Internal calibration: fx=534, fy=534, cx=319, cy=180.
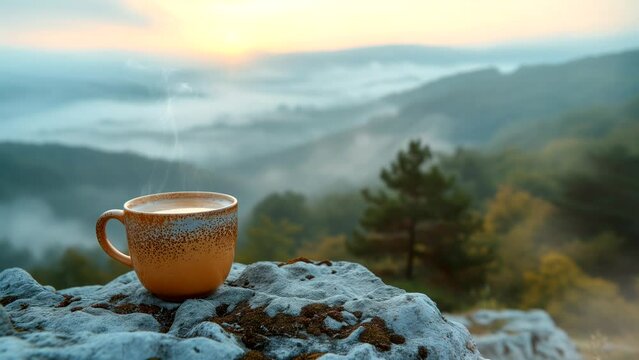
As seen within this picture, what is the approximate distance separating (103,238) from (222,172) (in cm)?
2374

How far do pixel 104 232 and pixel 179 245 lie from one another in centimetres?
75

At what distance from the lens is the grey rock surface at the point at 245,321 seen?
2.23 m

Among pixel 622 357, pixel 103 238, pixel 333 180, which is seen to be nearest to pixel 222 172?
pixel 333 180

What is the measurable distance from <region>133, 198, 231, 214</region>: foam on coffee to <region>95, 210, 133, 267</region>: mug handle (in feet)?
0.46

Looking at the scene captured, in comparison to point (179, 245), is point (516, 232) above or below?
below

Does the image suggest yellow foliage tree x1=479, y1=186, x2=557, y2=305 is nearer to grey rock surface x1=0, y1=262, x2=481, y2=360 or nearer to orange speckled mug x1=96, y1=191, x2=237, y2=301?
grey rock surface x1=0, y1=262, x2=481, y2=360

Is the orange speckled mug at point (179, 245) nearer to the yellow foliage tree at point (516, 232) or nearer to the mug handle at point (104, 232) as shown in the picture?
the mug handle at point (104, 232)

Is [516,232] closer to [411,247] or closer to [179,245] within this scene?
[411,247]

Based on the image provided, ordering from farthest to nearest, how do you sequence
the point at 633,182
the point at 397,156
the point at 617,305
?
the point at 633,182
the point at 617,305
the point at 397,156

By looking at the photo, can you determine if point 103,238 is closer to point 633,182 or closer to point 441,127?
point 633,182

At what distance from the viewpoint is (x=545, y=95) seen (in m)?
45.9

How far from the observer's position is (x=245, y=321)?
2725 millimetres

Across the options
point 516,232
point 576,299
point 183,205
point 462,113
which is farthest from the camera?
point 462,113

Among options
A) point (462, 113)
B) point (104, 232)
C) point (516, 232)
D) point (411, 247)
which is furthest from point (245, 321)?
point (462, 113)
